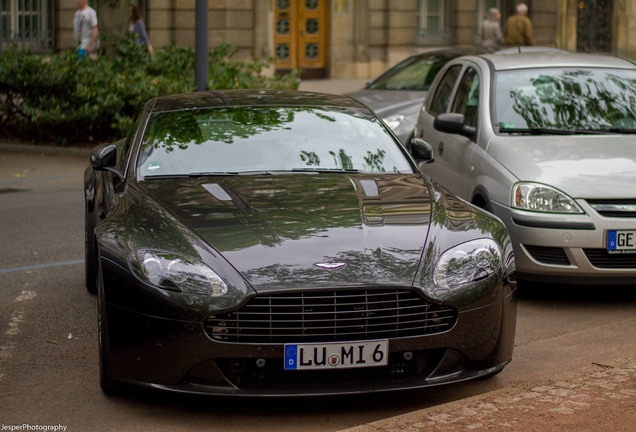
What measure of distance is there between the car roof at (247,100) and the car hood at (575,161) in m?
1.23

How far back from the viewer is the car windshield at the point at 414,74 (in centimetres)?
1409

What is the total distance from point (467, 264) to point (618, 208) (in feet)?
7.59

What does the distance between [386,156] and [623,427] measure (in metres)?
2.49

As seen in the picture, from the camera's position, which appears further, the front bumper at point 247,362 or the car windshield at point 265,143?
the car windshield at point 265,143

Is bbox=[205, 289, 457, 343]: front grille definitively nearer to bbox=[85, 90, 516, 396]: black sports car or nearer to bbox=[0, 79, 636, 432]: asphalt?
bbox=[85, 90, 516, 396]: black sports car

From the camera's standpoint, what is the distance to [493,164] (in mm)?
7711

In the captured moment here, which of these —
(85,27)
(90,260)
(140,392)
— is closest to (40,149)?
(85,27)

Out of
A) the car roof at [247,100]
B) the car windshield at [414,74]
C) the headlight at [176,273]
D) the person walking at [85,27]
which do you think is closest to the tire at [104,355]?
the headlight at [176,273]

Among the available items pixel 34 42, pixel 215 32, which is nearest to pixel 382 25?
Answer: pixel 215 32

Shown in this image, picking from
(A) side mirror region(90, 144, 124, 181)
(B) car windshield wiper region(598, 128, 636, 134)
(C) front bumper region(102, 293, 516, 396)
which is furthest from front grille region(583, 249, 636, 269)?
(A) side mirror region(90, 144, 124, 181)

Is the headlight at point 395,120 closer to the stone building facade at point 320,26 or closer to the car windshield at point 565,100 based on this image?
the car windshield at point 565,100

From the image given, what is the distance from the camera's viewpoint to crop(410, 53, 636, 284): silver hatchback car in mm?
7035

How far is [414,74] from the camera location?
14375 mm

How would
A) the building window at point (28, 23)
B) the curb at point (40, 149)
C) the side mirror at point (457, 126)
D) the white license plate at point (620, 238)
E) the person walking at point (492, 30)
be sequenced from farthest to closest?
the building window at point (28, 23) → the person walking at point (492, 30) → the curb at point (40, 149) → the side mirror at point (457, 126) → the white license plate at point (620, 238)
